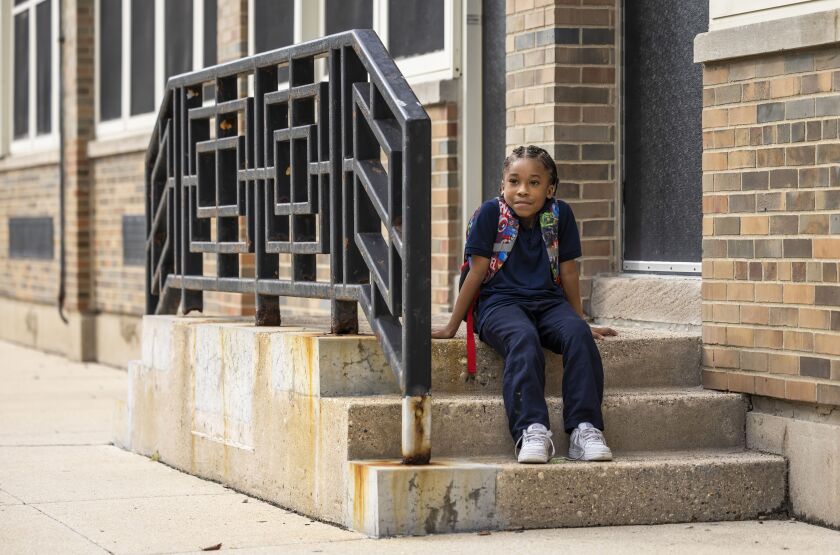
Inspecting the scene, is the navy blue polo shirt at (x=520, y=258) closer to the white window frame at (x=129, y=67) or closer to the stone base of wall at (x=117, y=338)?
the white window frame at (x=129, y=67)

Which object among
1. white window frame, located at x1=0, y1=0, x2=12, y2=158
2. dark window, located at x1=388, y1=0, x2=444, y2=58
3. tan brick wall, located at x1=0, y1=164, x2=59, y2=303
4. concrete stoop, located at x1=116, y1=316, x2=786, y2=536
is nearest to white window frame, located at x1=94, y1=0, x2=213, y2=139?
tan brick wall, located at x1=0, y1=164, x2=59, y2=303

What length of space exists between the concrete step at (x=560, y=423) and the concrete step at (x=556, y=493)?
4.5 inches

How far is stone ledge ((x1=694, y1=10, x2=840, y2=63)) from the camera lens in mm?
5824

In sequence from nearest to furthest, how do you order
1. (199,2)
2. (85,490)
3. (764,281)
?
(764,281)
(85,490)
(199,2)

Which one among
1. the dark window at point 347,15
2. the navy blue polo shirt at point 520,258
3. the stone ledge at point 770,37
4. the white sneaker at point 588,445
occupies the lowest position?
the white sneaker at point 588,445

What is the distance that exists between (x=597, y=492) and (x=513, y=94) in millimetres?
2683

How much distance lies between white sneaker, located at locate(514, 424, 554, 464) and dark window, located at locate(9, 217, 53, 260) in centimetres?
1074

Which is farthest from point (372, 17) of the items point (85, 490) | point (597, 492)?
point (597, 492)

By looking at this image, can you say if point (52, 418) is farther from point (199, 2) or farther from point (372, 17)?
point (199, 2)

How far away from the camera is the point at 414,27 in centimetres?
901

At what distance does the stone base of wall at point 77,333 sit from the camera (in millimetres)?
13688

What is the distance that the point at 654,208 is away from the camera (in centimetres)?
741

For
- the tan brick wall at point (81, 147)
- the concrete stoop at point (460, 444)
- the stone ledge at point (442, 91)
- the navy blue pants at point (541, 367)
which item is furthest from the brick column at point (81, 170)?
the navy blue pants at point (541, 367)

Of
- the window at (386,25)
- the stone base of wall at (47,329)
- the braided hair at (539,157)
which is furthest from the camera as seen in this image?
the stone base of wall at (47,329)
